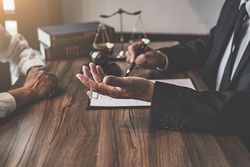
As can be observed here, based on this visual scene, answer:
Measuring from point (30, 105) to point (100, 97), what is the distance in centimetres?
23

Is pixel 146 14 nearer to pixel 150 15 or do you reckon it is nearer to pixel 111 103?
pixel 150 15

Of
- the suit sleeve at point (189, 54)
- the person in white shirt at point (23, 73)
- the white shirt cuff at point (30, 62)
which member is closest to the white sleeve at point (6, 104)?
the person in white shirt at point (23, 73)

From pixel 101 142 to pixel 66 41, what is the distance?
0.86 m

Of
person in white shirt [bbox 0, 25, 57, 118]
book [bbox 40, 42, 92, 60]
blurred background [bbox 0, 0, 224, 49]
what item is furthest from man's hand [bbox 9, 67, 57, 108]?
blurred background [bbox 0, 0, 224, 49]

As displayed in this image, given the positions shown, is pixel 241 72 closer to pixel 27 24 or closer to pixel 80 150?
pixel 80 150

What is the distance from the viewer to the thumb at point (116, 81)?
3.21 feet

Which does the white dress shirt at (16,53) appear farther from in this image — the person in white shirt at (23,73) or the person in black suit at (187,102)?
the person in black suit at (187,102)

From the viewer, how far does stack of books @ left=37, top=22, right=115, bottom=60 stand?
1.70m

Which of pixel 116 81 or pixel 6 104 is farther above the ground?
pixel 116 81

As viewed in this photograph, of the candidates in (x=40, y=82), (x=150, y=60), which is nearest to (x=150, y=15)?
(x=150, y=60)

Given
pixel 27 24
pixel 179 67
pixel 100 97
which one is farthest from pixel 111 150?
pixel 27 24

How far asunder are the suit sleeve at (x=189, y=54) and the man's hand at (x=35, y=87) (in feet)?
1.64

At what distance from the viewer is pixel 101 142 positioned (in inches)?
37.4

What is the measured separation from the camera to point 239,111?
39.7 inches
